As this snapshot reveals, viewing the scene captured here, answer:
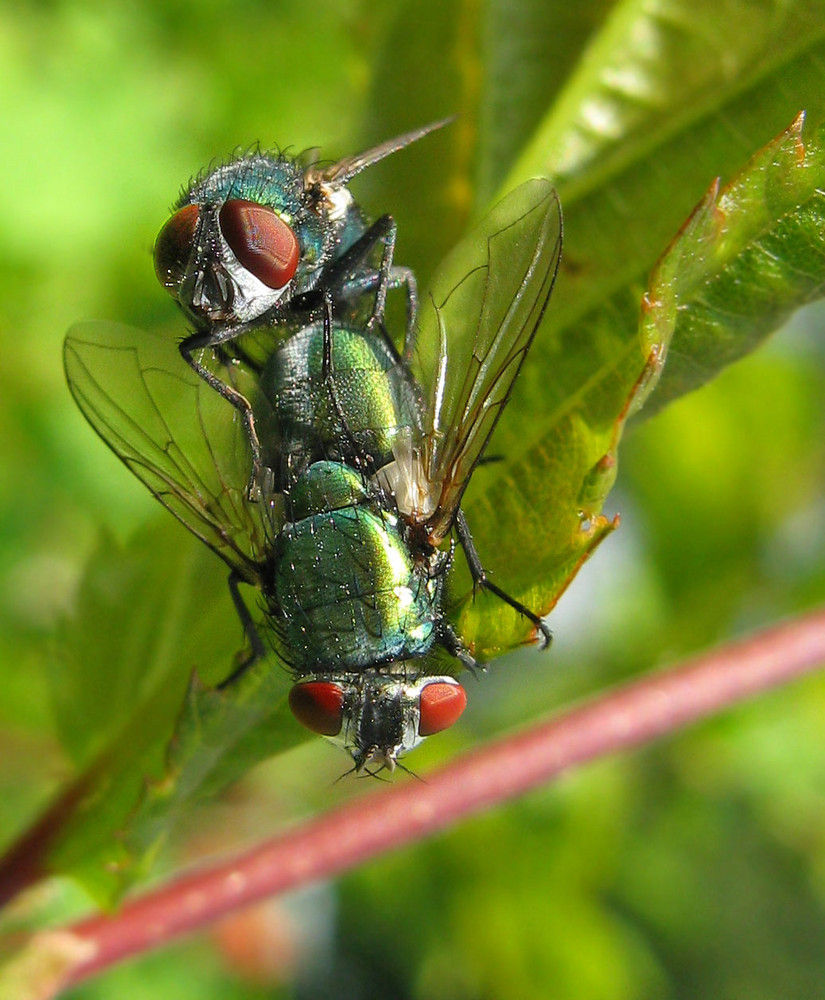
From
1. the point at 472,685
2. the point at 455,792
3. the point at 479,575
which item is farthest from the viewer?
the point at 472,685

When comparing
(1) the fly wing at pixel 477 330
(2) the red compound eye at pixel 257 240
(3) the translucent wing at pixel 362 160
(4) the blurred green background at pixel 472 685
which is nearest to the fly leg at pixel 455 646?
(1) the fly wing at pixel 477 330

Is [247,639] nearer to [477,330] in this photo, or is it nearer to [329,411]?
[329,411]

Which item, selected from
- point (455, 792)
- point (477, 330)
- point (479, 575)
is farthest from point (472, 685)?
point (479, 575)

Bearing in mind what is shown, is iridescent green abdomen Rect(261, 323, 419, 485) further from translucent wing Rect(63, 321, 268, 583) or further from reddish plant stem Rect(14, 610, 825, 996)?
reddish plant stem Rect(14, 610, 825, 996)

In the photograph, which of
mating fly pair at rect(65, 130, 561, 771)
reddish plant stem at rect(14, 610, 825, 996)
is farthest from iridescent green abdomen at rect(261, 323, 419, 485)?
reddish plant stem at rect(14, 610, 825, 996)

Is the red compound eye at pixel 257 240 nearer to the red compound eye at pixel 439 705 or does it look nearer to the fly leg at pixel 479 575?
the fly leg at pixel 479 575

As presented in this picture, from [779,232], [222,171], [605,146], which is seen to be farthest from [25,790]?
[779,232]
